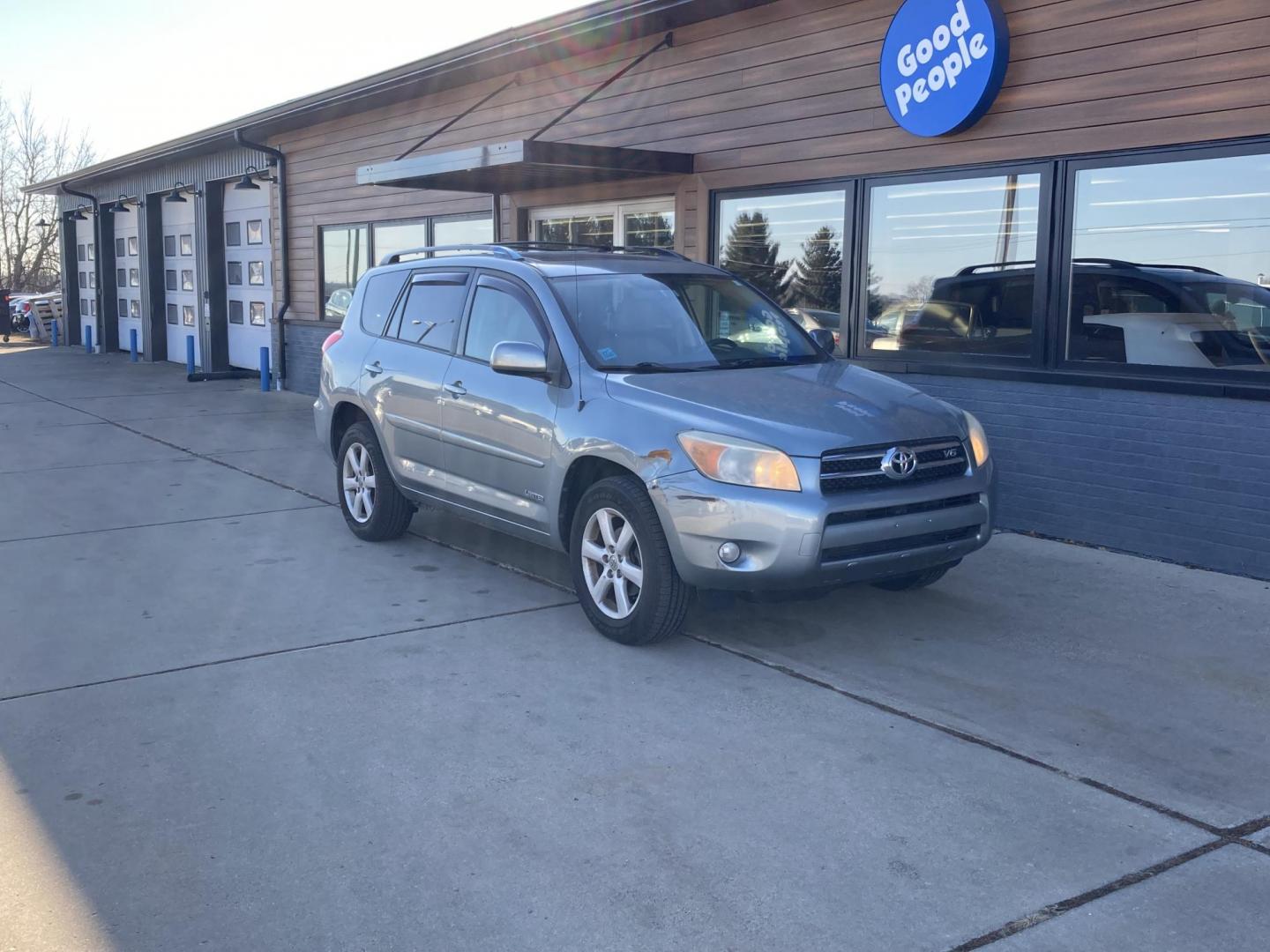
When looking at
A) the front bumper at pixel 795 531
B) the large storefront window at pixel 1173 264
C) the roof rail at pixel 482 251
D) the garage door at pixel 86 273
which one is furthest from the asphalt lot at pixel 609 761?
the garage door at pixel 86 273

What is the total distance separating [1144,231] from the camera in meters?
7.41

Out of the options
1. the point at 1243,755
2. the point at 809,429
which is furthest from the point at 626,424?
the point at 1243,755

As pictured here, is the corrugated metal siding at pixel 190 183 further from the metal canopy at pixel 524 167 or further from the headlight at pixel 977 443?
the headlight at pixel 977 443

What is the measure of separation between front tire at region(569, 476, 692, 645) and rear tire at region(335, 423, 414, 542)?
207 cm

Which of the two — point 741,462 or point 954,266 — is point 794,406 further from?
point 954,266

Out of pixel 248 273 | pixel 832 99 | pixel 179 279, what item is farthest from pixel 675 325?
pixel 179 279

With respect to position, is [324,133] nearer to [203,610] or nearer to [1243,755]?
[203,610]

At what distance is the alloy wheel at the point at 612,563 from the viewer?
558 cm

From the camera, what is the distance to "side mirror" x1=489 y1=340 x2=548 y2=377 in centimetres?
592

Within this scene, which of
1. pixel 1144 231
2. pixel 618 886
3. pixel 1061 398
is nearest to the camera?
pixel 618 886

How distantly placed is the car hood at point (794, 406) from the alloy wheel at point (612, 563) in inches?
22.1

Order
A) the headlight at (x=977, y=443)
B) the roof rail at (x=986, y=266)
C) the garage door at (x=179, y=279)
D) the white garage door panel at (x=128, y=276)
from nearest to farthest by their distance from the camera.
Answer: the headlight at (x=977, y=443) < the roof rail at (x=986, y=266) < the garage door at (x=179, y=279) < the white garage door panel at (x=128, y=276)

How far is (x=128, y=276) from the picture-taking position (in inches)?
1008

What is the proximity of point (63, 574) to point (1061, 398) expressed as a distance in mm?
6144
